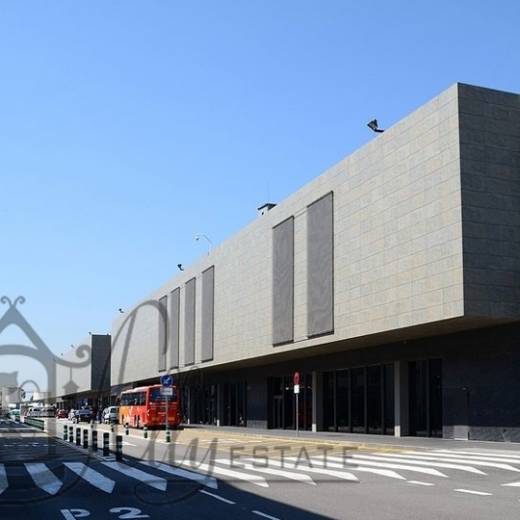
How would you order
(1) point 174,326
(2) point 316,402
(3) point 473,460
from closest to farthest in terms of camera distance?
(3) point 473,460 → (2) point 316,402 → (1) point 174,326

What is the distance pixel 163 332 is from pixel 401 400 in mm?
40616

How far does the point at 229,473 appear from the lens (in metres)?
19.5

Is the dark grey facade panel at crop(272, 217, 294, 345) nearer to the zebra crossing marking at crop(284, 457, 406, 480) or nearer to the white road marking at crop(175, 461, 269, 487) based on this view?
the zebra crossing marking at crop(284, 457, 406, 480)

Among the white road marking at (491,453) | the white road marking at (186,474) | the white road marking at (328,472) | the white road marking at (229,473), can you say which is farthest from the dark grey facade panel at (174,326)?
the white road marking at (328,472)

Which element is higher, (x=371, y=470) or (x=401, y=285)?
(x=401, y=285)

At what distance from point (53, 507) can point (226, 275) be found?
42.9m

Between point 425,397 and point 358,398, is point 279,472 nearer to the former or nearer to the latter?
point 425,397

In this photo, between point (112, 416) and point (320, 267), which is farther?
point (112, 416)

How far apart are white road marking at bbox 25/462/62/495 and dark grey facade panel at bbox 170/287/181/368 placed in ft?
149

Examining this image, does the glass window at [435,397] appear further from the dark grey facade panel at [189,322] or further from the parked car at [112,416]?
the parked car at [112,416]

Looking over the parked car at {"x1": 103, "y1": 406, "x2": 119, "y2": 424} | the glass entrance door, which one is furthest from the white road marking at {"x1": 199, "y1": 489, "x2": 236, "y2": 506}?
the parked car at {"x1": 103, "y1": 406, "x2": 119, "y2": 424}

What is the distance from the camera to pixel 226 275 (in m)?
56.7

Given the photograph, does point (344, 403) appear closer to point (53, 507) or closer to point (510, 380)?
point (510, 380)

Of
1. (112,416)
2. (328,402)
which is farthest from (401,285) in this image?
(112,416)
